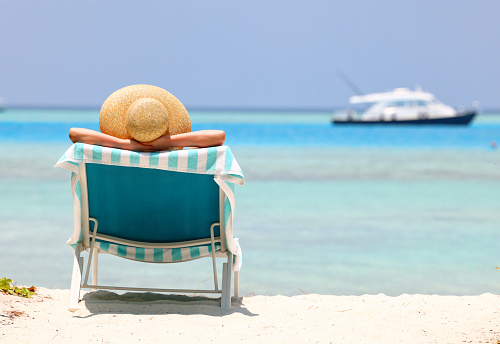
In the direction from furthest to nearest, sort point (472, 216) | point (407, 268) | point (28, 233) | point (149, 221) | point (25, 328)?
point (472, 216), point (28, 233), point (407, 268), point (149, 221), point (25, 328)

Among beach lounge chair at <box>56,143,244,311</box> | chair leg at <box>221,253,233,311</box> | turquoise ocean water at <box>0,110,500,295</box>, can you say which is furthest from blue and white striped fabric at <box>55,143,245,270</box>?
turquoise ocean water at <box>0,110,500,295</box>

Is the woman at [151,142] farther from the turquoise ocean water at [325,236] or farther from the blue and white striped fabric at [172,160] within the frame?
the turquoise ocean water at [325,236]

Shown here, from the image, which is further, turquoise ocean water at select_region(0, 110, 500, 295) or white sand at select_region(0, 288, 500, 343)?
turquoise ocean water at select_region(0, 110, 500, 295)

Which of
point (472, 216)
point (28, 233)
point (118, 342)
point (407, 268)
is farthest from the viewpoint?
point (472, 216)

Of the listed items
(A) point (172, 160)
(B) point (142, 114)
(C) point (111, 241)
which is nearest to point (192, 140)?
(A) point (172, 160)

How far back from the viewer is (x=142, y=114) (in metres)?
2.94

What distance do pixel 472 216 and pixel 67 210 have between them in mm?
5117

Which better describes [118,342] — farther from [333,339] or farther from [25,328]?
[333,339]

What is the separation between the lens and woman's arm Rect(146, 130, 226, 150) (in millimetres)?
2949

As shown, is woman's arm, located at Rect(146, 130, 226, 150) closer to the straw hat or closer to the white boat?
the straw hat

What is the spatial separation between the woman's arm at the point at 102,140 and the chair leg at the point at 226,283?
2.38 feet

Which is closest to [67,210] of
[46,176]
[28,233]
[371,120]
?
[28,233]

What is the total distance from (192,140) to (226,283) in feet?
2.50

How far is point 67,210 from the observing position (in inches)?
310
